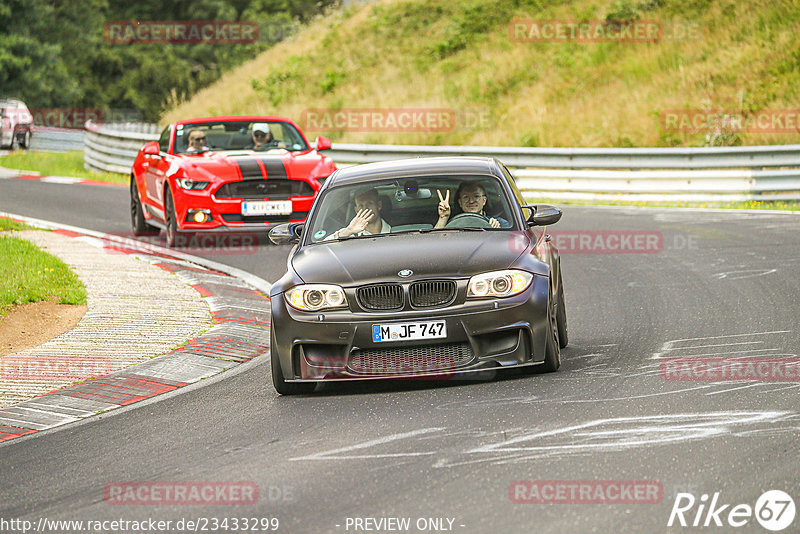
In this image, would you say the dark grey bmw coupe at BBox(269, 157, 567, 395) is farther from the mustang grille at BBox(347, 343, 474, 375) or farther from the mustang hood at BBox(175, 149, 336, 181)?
the mustang hood at BBox(175, 149, 336, 181)

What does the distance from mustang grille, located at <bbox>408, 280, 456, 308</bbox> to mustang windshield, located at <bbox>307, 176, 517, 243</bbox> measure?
1.06m

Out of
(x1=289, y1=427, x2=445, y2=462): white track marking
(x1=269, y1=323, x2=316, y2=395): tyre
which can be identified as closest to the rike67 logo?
(x1=289, y1=427, x2=445, y2=462): white track marking

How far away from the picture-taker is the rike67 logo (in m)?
4.96

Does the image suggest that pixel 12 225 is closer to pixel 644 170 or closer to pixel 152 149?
pixel 152 149

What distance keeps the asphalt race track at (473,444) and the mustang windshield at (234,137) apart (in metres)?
7.32

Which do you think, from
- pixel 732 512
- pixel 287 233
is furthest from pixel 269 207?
pixel 732 512

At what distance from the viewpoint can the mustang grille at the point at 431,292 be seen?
784 cm

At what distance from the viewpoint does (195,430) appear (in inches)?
289

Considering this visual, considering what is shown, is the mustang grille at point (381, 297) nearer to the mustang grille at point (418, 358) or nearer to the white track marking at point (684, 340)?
Result: the mustang grille at point (418, 358)

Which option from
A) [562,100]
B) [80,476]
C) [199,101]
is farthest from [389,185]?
[199,101]

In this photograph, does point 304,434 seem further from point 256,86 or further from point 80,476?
point 256,86

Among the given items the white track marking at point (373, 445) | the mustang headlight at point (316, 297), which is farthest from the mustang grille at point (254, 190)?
the white track marking at point (373, 445)

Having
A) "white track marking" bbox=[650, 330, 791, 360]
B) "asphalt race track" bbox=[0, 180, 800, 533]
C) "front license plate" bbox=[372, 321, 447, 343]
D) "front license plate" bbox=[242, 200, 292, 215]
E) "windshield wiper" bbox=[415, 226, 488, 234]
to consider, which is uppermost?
"windshield wiper" bbox=[415, 226, 488, 234]

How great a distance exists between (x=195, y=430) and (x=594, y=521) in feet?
9.88
